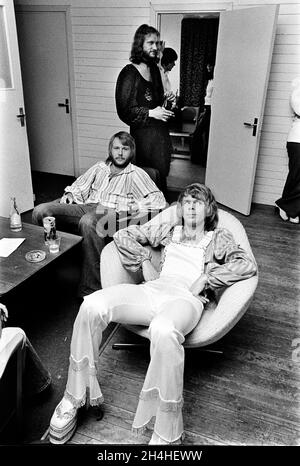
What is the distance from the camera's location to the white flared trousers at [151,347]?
1521 millimetres

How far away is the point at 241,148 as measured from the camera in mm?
3908

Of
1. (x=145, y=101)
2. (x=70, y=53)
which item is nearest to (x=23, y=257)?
(x=145, y=101)

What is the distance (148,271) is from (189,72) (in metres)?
4.77

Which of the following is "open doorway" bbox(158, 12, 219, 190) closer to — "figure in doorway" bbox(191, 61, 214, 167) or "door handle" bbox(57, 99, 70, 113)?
"figure in doorway" bbox(191, 61, 214, 167)

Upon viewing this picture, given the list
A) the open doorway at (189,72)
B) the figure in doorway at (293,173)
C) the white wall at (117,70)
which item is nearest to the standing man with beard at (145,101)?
the white wall at (117,70)

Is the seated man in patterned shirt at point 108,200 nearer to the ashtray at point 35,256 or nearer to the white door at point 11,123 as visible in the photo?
the ashtray at point 35,256

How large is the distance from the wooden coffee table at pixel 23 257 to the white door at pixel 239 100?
2.10 meters

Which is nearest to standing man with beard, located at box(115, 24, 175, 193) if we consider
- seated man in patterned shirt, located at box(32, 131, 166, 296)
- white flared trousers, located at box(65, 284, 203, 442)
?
seated man in patterned shirt, located at box(32, 131, 166, 296)

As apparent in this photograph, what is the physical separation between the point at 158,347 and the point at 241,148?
9.10 feet

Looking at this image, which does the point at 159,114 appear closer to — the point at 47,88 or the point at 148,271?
the point at 47,88

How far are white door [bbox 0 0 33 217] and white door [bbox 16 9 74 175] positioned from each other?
1.23m

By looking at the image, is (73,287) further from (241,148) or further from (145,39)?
(145,39)

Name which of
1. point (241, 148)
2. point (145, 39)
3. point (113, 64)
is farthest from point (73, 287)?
point (113, 64)
